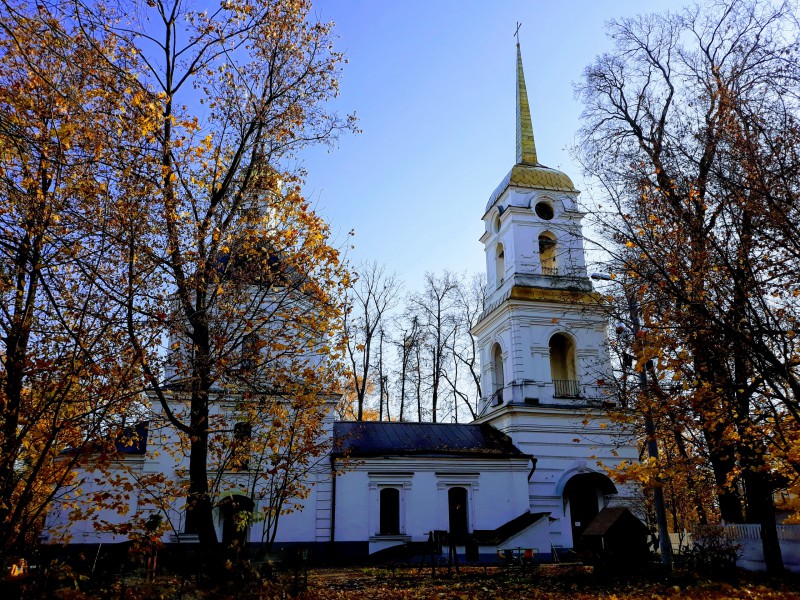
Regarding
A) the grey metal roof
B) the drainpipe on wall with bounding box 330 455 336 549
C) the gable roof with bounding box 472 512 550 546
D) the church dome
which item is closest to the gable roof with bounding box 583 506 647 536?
the gable roof with bounding box 472 512 550 546

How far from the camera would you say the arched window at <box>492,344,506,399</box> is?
85.1ft

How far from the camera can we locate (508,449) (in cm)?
2259

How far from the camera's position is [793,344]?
29.2ft

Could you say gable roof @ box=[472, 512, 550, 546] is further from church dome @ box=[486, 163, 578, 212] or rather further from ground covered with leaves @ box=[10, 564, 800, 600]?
church dome @ box=[486, 163, 578, 212]

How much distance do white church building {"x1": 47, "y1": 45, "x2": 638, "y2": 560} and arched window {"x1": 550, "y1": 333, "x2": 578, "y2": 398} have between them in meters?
0.05

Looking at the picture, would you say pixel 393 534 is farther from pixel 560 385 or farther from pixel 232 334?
pixel 232 334

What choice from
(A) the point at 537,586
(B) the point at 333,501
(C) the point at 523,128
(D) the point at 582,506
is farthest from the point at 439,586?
(C) the point at 523,128

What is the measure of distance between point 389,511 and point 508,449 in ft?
16.3

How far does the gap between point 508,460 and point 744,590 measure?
35.3ft

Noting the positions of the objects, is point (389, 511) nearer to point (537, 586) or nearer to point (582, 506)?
point (582, 506)

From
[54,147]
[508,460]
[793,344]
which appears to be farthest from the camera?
[508,460]

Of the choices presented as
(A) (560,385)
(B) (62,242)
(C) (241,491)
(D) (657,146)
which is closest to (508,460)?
(A) (560,385)

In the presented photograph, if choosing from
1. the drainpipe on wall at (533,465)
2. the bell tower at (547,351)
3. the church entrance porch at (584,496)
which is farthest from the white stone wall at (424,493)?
the church entrance porch at (584,496)

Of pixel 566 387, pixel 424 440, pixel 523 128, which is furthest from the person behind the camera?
pixel 523 128
